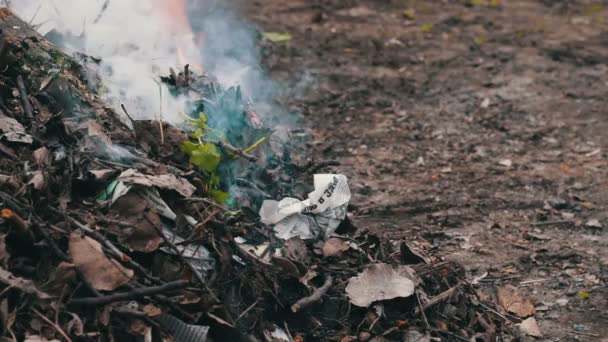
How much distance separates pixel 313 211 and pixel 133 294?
120 cm

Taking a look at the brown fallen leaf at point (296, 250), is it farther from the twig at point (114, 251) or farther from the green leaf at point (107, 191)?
the green leaf at point (107, 191)

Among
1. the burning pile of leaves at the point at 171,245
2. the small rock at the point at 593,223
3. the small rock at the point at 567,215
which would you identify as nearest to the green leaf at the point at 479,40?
the small rock at the point at 567,215

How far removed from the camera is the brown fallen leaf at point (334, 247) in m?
3.43

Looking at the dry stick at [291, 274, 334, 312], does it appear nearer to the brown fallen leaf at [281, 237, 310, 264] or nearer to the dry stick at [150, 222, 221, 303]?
the brown fallen leaf at [281, 237, 310, 264]

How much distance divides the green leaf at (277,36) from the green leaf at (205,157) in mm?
4457

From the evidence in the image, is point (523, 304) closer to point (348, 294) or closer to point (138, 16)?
point (348, 294)

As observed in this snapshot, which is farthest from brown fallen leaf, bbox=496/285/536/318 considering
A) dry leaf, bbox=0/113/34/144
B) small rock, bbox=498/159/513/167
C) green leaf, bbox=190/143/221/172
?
dry leaf, bbox=0/113/34/144

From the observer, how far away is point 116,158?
3309 millimetres

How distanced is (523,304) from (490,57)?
396 cm

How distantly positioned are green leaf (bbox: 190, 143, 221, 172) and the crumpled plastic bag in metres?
0.39

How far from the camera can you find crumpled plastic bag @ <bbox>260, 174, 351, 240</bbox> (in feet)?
11.6

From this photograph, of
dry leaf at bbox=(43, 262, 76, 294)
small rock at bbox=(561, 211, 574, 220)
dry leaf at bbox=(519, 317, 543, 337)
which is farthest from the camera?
small rock at bbox=(561, 211, 574, 220)

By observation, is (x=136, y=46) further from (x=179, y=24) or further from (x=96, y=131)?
(x=96, y=131)

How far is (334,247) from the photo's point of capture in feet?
11.3
